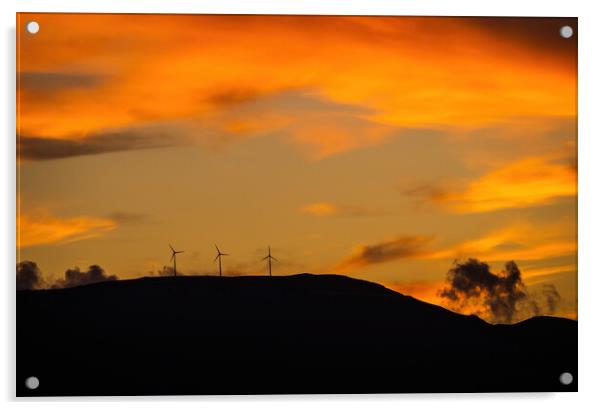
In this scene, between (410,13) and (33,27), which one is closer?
(33,27)

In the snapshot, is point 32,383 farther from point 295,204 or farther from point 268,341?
point 295,204

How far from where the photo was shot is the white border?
3051mm

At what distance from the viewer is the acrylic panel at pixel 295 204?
3.04m

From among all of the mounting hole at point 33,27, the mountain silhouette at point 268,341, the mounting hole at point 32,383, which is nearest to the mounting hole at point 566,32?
the mountain silhouette at point 268,341

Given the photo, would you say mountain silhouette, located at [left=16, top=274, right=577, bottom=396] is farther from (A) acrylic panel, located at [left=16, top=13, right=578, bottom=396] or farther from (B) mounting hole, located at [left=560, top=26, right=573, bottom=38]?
(B) mounting hole, located at [left=560, top=26, right=573, bottom=38]

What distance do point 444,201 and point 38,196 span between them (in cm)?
142

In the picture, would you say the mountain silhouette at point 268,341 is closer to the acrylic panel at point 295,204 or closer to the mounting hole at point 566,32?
the acrylic panel at point 295,204

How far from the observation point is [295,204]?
3.08 meters

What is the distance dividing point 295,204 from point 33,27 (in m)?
1.10

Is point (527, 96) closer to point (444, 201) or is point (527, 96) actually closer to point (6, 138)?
A: point (444, 201)

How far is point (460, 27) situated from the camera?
312cm

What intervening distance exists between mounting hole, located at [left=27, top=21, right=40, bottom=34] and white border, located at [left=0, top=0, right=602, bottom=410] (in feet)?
0.26

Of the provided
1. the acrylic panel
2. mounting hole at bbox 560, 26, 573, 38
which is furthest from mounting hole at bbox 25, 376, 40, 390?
mounting hole at bbox 560, 26, 573, 38

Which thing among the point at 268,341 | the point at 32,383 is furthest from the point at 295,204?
the point at 32,383
